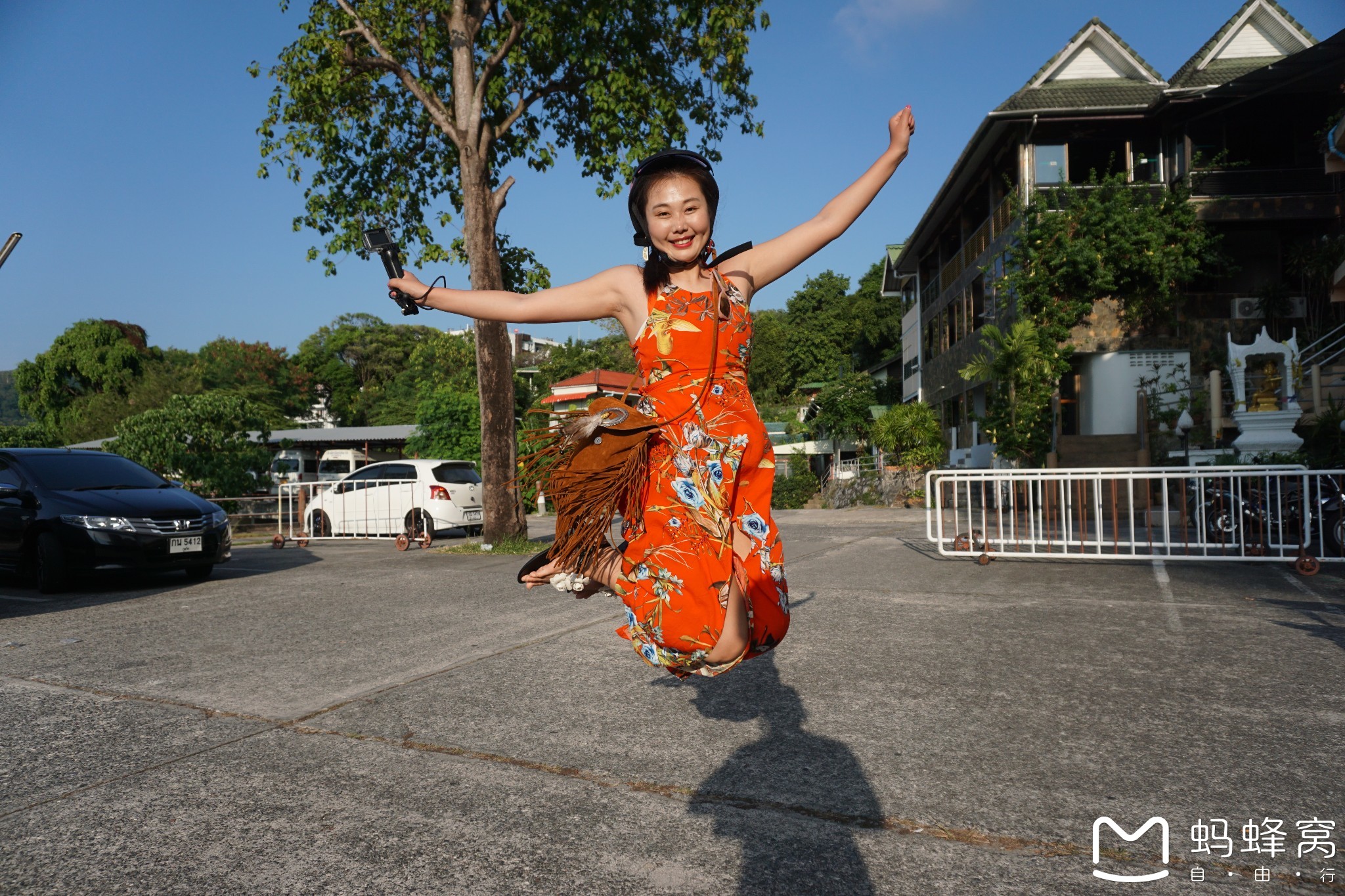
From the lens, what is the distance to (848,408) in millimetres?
30578

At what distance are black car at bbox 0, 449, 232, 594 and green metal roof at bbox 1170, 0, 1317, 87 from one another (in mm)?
22870

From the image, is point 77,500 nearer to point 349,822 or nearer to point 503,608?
point 503,608

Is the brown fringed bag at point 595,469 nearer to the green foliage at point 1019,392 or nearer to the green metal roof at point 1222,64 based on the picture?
the green foliage at point 1019,392

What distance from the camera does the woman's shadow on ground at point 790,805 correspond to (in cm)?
227

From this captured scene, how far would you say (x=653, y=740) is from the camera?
3385mm

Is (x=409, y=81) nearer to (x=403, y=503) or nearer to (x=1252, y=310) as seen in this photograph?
(x=403, y=503)

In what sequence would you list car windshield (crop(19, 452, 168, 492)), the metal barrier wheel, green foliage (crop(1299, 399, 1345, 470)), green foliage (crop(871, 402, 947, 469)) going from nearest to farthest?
the metal barrier wheel, car windshield (crop(19, 452, 168, 492)), green foliage (crop(1299, 399, 1345, 470)), green foliage (crop(871, 402, 947, 469))

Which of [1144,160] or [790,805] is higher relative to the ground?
[1144,160]

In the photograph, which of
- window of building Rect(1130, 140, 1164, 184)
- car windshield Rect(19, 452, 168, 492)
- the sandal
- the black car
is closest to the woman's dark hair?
the sandal

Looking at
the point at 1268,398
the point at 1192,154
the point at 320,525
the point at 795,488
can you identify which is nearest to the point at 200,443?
the point at 320,525

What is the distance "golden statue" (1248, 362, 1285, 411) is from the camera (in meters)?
14.0

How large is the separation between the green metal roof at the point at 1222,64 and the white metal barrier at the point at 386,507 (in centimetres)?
1948

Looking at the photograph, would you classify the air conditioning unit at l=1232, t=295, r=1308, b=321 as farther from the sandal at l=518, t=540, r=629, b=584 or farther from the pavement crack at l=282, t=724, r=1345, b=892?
the sandal at l=518, t=540, r=629, b=584

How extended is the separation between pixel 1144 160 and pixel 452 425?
19584 mm
